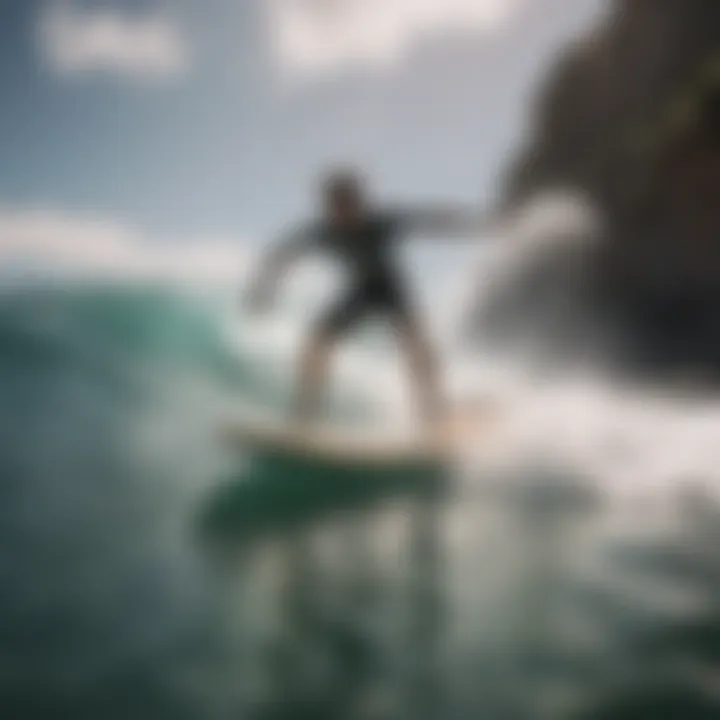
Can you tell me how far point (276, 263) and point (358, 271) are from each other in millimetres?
355

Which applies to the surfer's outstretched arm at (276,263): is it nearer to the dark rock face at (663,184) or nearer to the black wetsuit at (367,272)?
the black wetsuit at (367,272)

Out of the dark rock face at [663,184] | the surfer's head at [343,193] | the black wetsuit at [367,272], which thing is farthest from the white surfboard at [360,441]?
the dark rock face at [663,184]

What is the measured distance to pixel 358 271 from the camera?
3.50m

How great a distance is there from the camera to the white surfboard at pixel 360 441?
315 centimetres

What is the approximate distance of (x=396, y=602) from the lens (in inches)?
108

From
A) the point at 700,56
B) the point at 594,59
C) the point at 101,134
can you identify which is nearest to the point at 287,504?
the point at 101,134

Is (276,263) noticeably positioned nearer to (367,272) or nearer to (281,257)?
(281,257)

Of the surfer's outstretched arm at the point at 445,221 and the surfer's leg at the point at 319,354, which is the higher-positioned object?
the surfer's outstretched arm at the point at 445,221

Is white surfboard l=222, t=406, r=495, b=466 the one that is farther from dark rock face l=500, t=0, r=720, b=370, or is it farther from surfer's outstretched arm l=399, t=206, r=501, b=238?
dark rock face l=500, t=0, r=720, b=370

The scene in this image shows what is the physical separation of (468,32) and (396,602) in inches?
89.8

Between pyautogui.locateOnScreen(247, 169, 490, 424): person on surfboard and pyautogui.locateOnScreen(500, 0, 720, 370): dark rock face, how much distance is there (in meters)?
1.56

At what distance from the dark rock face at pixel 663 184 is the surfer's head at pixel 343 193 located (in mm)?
1734

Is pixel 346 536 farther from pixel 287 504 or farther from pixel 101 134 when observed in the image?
pixel 101 134

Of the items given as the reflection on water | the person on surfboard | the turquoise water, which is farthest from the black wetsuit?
the reflection on water
